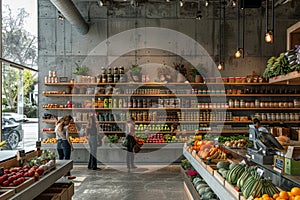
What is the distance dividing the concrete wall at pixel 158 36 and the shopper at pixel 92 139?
5.81 ft

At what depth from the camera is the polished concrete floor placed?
666 centimetres

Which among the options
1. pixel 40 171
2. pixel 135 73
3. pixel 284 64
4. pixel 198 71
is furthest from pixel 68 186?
pixel 198 71

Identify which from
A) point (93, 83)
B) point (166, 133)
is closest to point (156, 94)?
point (166, 133)

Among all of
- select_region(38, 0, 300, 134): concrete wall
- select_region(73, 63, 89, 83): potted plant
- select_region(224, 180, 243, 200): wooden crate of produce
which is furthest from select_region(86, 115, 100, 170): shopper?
select_region(224, 180, 243, 200): wooden crate of produce

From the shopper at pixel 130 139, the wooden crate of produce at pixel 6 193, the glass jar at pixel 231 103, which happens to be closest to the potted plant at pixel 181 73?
the glass jar at pixel 231 103

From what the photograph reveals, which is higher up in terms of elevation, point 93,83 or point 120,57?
point 120,57

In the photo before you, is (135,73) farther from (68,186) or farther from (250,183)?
(250,183)

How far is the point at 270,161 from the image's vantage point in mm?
3979

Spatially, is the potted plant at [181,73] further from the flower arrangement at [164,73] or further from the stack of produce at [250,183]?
the stack of produce at [250,183]

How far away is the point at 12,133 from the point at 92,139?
217 cm

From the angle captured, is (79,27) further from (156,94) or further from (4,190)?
(4,190)

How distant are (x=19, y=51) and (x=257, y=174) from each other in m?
8.06

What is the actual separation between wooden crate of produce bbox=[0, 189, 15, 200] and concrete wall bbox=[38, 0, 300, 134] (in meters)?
7.14

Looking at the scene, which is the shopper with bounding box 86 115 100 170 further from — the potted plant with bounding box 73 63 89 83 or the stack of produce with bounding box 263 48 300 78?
the stack of produce with bounding box 263 48 300 78
